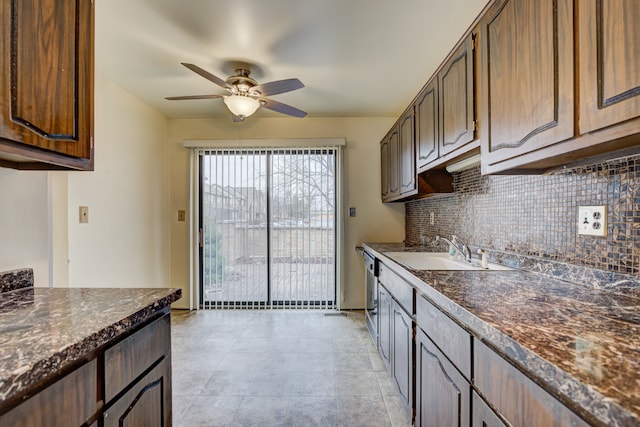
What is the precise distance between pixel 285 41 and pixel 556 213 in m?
1.92

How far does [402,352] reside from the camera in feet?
5.56

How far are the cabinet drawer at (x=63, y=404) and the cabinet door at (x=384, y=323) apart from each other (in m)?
1.63

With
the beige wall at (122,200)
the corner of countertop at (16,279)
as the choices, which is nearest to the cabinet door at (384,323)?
the corner of countertop at (16,279)

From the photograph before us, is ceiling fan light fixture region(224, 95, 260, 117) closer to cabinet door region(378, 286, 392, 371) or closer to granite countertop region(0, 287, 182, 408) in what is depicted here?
granite countertop region(0, 287, 182, 408)

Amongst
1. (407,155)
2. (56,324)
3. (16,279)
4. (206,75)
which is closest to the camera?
(56,324)

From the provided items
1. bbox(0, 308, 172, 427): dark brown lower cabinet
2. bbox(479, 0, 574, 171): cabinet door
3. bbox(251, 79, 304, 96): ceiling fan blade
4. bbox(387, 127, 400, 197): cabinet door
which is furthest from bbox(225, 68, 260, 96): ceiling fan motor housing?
bbox(0, 308, 172, 427): dark brown lower cabinet

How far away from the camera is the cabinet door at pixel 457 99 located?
4.66ft

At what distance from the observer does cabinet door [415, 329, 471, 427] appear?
985 millimetres

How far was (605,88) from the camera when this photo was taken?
2.50ft

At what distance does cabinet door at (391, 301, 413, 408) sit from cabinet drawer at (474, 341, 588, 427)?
0.69 m

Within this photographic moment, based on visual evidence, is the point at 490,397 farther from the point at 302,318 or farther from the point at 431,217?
the point at 302,318

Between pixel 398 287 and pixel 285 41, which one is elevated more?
pixel 285 41

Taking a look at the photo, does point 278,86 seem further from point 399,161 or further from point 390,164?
point 390,164

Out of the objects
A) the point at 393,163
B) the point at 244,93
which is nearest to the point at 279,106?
the point at 244,93
